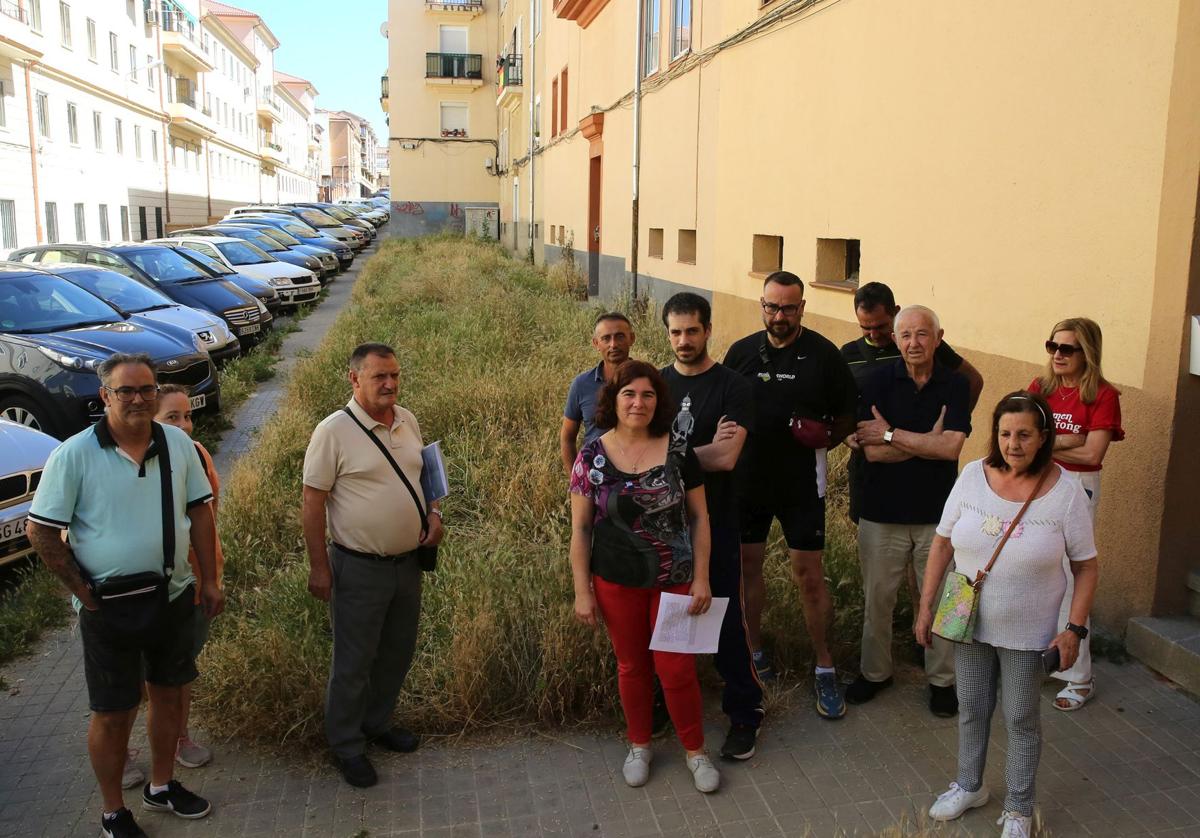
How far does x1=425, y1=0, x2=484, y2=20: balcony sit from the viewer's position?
46469mm

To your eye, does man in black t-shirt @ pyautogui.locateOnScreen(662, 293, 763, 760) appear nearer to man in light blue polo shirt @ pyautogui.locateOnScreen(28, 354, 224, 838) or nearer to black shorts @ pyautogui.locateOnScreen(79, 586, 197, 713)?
man in light blue polo shirt @ pyautogui.locateOnScreen(28, 354, 224, 838)

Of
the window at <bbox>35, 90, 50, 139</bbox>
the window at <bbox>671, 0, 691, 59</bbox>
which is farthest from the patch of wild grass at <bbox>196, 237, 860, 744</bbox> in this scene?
the window at <bbox>35, 90, 50, 139</bbox>

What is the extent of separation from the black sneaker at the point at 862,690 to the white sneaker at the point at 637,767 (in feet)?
3.63

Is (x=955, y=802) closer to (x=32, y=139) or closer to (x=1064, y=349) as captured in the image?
(x=1064, y=349)

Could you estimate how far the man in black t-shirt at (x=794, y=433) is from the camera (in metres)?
4.39

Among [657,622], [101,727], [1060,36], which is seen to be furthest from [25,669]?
[1060,36]

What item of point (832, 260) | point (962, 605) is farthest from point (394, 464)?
point (832, 260)

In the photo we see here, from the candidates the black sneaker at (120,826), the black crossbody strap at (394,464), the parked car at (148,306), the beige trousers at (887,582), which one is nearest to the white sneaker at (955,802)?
the beige trousers at (887,582)

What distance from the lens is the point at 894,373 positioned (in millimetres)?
4484

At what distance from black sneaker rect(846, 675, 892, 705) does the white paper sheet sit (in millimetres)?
1124

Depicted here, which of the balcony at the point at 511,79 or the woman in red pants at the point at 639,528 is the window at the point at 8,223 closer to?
the balcony at the point at 511,79

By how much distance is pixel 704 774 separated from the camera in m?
4.00

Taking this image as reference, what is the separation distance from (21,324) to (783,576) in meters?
7.51

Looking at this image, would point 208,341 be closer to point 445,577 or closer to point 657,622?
point 445,577
